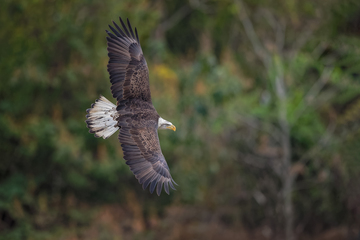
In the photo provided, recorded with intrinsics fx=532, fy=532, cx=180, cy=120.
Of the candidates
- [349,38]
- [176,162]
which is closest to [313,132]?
[349,38]

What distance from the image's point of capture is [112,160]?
1189cm

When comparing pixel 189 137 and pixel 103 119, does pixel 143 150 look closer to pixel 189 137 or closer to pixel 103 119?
pixel 103 119

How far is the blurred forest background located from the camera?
36.1 ft

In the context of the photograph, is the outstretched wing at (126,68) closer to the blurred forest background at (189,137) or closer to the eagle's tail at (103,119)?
the eagle's tail at (103,119)

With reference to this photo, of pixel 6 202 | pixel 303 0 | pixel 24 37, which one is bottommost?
pixel 6 202

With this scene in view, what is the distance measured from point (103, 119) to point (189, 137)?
6.09m

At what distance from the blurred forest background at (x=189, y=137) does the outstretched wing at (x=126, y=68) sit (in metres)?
4.69

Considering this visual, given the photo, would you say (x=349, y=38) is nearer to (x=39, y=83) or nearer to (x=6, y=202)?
(x=39, y=83)

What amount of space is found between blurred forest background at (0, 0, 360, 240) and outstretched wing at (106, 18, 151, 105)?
4.69 meters

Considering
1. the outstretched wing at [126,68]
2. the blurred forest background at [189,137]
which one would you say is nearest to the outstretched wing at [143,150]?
the outstretched wing at [126,68]

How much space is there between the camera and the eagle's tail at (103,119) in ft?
20.5

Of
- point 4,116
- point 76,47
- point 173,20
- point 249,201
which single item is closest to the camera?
point 4,116

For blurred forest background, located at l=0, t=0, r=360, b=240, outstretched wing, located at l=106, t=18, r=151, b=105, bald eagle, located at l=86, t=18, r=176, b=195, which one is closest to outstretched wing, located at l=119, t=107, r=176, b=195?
bald eagle, located at l=86, t=18, r=176, b=195

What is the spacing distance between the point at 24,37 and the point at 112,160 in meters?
3.25
